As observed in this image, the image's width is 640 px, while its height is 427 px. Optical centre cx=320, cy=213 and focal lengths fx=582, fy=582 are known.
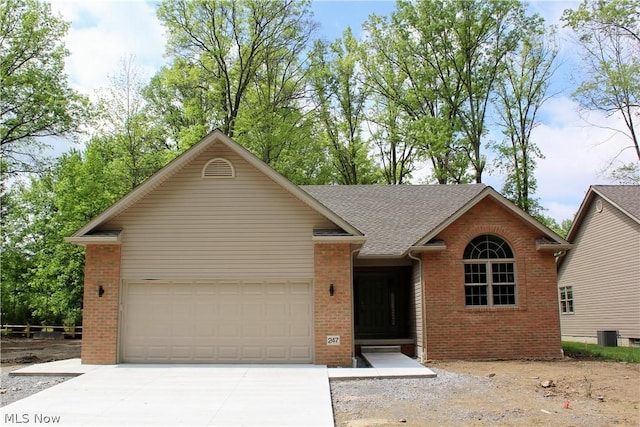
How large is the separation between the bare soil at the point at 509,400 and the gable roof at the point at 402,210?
426 cm

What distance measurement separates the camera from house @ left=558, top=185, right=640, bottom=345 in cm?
2138

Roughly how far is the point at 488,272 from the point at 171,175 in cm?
918

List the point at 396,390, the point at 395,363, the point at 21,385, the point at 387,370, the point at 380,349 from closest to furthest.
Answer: the point at 396,390, the point at 21,385, the point at 387,370, the point at 395,363, the point at 380,349

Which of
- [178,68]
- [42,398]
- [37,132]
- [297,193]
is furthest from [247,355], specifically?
[178,68]

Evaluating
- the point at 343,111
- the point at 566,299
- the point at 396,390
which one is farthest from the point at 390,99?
the point at 396,390

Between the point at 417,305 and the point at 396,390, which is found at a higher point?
the point at 417,305

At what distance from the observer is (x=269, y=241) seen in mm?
15086

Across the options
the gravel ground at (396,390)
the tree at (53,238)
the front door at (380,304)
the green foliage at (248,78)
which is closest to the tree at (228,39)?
the green foliage at (248,78)

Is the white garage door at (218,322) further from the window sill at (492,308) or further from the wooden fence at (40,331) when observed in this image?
the wooden fence at (40,331)

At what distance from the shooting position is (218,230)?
1512 cm

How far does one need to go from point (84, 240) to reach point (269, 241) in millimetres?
4607

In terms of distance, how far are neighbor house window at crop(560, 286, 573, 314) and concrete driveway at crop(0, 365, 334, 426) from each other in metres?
17.2

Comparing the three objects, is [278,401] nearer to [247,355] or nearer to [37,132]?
[247,355]

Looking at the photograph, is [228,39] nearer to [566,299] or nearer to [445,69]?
[445,69]
